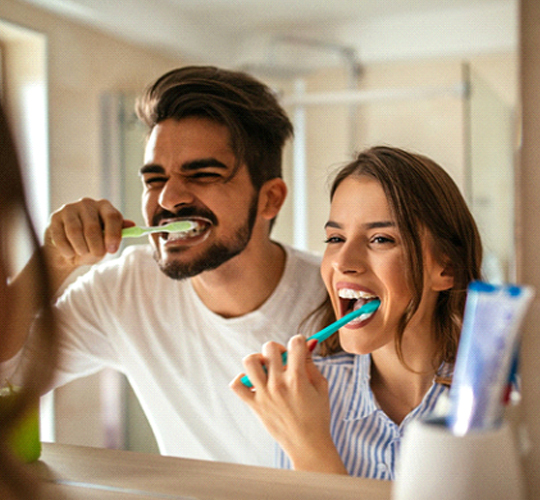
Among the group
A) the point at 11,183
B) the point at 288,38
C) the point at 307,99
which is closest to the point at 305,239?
the point at 11,183

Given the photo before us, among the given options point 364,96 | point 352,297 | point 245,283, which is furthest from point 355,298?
point 364,96

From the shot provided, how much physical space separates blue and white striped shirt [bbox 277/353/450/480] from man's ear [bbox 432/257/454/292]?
8 cm

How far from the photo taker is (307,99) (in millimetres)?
1789

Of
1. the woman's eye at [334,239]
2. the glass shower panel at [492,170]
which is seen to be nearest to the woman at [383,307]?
the woman's eye at [334,239]

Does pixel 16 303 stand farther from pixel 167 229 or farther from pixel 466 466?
pixel 466 466

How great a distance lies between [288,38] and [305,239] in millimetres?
1089

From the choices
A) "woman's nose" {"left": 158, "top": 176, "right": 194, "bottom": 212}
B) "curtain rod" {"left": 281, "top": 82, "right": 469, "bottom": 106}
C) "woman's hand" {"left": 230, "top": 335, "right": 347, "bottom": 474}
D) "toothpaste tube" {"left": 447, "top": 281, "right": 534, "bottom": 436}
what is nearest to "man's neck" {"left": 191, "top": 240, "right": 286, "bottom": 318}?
"woman's nose" {"left": 158, "top": 176, "right": 194, "bottom": 212}

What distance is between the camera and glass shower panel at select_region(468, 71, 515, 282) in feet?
2.60

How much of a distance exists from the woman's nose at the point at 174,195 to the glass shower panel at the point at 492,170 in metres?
0.32

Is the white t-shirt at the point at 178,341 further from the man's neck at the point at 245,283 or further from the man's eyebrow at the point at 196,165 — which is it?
the man's eyebrow at the point at 196,165

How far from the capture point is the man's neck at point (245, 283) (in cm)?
74

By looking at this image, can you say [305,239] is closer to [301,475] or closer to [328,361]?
[328,361]

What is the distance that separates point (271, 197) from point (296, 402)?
285 millimetres

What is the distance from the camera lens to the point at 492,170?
105 centimetres
